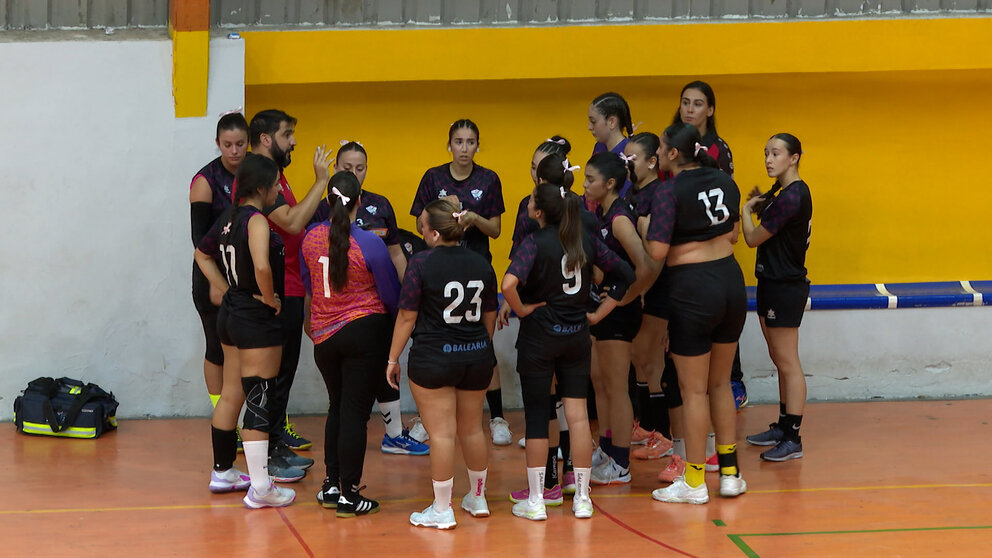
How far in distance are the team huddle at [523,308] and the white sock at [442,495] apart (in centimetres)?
1

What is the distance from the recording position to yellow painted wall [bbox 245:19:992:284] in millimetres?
7473

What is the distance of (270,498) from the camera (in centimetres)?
540

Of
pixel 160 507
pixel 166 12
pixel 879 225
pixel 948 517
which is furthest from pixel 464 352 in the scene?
pixel 879 225

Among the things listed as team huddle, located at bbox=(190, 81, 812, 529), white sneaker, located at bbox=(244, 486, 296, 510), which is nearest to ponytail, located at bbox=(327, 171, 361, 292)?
team huddle, located at bbox=(190, 81, 812, 529)

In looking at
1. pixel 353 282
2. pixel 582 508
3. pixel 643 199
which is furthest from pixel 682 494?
pixel 353 282

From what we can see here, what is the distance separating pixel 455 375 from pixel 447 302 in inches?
13.3

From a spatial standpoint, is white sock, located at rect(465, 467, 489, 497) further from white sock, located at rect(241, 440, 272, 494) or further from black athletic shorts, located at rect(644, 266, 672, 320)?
black athletic shorts, located at rect(644, 266, 672, 320)

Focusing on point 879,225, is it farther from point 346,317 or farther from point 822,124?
point 346,317

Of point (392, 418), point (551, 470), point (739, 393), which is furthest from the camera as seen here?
point (739, 393)

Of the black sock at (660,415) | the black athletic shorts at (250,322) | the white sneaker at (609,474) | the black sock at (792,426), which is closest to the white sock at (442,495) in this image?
the white sneaker at (609,474)

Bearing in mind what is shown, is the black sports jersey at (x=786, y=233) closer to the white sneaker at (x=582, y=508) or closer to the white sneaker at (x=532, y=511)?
the white sneaker at (x=582, y=508)

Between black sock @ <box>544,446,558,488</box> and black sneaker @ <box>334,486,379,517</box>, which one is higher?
black sock @ <box>544,446,558,488</box>

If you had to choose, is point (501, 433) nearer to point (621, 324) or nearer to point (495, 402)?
point (495, 402)

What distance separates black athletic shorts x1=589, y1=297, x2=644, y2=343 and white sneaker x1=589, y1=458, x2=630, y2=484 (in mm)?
680
